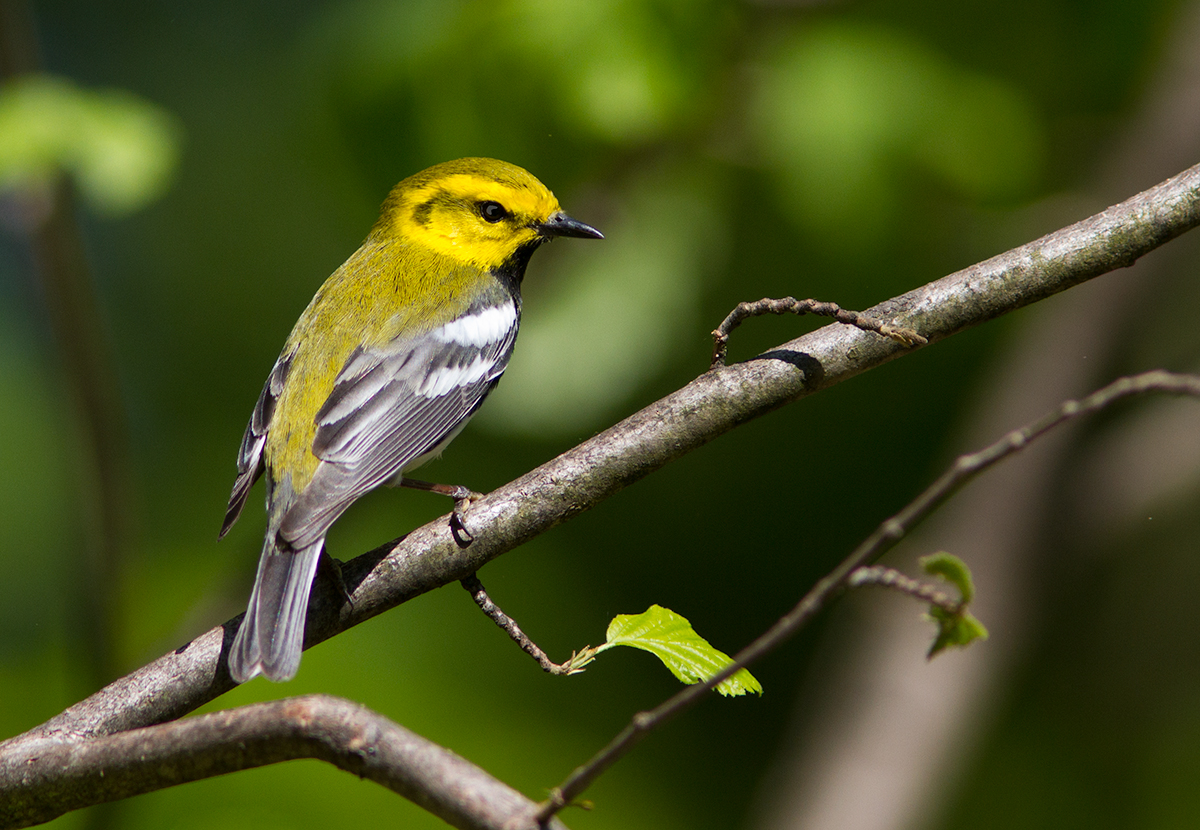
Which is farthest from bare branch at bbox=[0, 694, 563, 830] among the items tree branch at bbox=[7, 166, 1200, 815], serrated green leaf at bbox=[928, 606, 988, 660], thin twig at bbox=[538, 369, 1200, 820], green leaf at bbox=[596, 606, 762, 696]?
serrated green leaf at bbox=[928, 606, 988, 660]

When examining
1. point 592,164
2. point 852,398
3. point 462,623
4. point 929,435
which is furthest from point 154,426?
point 929,435

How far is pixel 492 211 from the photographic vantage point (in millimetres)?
3562

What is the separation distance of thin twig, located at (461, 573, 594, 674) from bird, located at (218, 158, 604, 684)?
14.4 inches

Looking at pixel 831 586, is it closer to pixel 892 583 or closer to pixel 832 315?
pixel 892 583

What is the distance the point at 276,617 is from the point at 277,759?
0.68 metres

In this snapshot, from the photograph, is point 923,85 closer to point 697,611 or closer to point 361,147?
point 361,147

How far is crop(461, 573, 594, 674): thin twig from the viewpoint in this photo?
1988 millimetres

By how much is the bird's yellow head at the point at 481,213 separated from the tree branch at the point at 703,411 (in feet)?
4.74

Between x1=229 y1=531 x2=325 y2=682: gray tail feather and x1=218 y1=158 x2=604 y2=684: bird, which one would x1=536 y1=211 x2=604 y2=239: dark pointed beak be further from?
x1=229 y1=531 x2=325 y2=682: gray tail feather

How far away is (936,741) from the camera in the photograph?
479 centimetres

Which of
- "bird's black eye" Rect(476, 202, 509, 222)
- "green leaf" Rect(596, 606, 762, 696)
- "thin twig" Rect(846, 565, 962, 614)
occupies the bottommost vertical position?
"thin twig" Rect(846, 565, 962, 614)

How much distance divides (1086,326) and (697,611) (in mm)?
2260

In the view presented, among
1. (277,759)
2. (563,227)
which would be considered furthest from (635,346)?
(277,759)

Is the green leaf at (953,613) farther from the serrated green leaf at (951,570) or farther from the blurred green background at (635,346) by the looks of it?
the blurred green background at (635,346)
